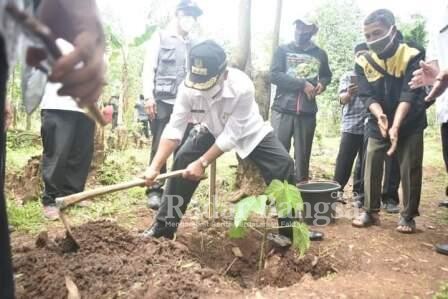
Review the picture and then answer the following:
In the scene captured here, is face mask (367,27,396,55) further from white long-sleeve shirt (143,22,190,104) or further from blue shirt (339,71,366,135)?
white long-sleeve shirt (143,22,190,104)

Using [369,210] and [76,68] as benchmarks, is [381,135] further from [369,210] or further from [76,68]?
[76,68]

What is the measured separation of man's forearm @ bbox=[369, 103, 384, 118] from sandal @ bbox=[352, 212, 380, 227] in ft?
2.88

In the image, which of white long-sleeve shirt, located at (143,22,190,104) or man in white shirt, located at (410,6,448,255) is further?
white long-sleeve shirt, located at (143,22,190,104)

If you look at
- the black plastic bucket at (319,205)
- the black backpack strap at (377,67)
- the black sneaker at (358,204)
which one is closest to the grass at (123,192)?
the black sneaker at (358,204)

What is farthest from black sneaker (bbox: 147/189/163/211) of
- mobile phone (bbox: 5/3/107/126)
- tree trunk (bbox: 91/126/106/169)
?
mobile phone (bbox: 5/3/107/126)

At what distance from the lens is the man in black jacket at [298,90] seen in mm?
4656

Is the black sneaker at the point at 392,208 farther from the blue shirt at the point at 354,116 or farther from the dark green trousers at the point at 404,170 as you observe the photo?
the blue shirt at the point at 354,116

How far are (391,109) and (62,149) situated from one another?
2.78 m

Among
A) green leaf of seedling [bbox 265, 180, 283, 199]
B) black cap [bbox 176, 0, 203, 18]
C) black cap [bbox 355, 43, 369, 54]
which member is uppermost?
black cap [bbox 176, 0, 203, 18]

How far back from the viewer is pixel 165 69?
14.6 ft

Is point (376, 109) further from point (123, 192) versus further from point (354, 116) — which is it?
point (123, 192)

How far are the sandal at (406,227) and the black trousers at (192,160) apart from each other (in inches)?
39.8

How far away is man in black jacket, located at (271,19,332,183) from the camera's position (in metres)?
4.66

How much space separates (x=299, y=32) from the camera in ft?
15.5
